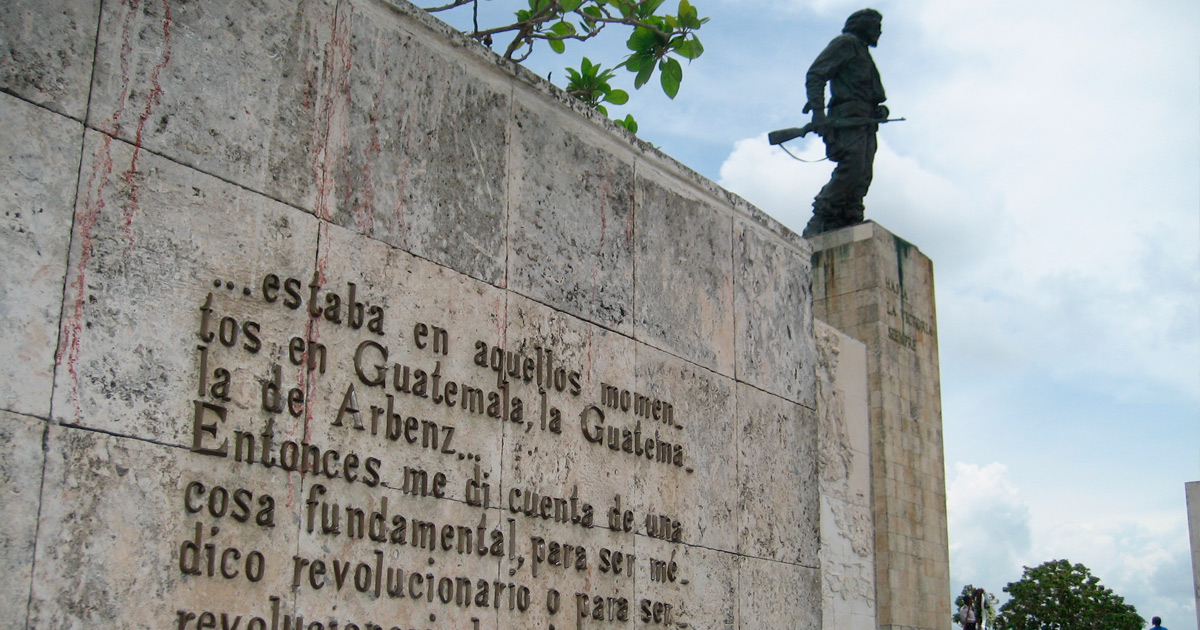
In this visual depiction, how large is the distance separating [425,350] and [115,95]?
5.52ft

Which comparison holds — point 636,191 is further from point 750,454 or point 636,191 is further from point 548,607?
point 548,607

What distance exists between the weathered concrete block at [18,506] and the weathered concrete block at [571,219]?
8.03ft

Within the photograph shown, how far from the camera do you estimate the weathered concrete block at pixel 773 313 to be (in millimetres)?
7430

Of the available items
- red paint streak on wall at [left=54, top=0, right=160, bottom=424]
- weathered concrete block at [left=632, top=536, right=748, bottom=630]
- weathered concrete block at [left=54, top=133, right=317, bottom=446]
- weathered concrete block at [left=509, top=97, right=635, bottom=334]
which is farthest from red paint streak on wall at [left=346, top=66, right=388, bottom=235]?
weathered concrete block at [left=632, top=536, right=748, bottom=630]

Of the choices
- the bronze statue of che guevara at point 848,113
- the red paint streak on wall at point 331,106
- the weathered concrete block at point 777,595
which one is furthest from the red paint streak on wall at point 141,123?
the bronze statue of che guevara at point 848,113

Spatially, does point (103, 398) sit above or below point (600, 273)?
below

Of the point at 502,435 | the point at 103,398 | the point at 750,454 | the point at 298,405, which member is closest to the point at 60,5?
the point at 103,398

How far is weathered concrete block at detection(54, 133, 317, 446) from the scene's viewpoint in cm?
403

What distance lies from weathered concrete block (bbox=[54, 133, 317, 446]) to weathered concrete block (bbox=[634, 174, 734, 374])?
2442 millimetres

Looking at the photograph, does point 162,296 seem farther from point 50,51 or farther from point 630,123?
point 630,123

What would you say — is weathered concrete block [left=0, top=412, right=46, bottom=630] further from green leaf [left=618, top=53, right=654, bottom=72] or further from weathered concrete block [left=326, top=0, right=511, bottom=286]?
green leaf [left=618, top=53, right=654, bottom=72]

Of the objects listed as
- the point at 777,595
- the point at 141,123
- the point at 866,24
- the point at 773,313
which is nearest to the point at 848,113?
the point at 866,24

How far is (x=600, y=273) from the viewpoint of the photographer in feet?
20.6

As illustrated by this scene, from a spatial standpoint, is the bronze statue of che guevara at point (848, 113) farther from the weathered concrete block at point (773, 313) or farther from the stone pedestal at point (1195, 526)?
the stone pedestal at point (1195, 526)
